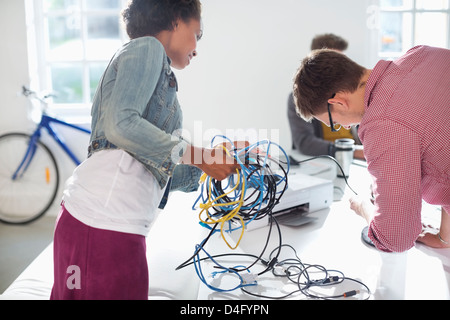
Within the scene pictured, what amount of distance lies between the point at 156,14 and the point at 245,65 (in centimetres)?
274

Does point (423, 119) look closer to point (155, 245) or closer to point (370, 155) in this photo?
point (370, 155)

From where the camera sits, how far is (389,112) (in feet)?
3.60

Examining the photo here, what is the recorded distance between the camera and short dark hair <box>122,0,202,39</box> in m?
1.11

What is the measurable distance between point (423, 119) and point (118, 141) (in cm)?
74

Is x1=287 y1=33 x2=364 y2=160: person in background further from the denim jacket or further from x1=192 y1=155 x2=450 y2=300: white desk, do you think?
the denim jacket

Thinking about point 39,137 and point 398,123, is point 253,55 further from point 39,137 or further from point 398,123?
point 398,123

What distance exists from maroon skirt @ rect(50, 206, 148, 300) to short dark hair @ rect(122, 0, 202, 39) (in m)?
0.51

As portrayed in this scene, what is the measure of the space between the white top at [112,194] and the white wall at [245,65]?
8.56 ft

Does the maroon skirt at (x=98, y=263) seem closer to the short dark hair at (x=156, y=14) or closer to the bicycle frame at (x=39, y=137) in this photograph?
the short dark hair at (x=156, y=14)

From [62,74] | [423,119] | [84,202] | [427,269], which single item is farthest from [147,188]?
[62,74]

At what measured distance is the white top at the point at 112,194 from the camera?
1004mm

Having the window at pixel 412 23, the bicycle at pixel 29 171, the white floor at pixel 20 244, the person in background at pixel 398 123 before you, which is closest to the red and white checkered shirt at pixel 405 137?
the person in background at pixel 398 123

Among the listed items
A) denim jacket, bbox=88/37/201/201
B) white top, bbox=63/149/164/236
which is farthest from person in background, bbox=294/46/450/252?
white top, bbox=63/149/164/236

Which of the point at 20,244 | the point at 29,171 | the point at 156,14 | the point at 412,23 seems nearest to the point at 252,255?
the point at 156,14
